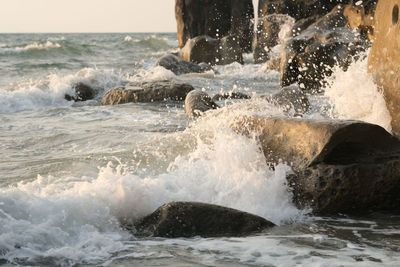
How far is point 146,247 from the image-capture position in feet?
11.6

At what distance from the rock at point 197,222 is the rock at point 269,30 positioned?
1935 cm

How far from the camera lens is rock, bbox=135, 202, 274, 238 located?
12.4 ft

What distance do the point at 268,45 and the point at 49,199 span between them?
2042 centimetres

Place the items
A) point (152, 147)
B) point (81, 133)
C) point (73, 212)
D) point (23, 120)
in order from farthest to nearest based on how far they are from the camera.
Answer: point (23, 120), point (81, 133), point (152, 147), point (73, 212)

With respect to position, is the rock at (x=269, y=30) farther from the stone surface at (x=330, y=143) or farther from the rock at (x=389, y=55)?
the stone surface at (x=330, y=143)

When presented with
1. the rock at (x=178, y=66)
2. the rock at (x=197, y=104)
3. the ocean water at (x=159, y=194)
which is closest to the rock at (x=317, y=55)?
the rock at (x=197, y=104)

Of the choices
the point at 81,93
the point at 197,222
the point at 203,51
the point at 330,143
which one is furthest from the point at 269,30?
the point at 197,222

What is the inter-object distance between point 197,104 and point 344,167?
457cm

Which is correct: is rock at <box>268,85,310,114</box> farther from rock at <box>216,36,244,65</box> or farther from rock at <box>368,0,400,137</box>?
rock at <box>216,36,244,65</box>

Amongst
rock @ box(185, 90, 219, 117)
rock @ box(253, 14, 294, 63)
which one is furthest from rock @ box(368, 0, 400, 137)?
rock @ box(253, 14, 294, 63)

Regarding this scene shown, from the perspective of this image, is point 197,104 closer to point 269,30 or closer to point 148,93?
point 148,93

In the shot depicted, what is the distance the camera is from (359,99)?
5.68 metres

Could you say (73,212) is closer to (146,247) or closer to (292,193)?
(146,247)

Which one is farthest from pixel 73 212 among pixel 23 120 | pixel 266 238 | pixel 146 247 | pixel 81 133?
pixel 23 120
